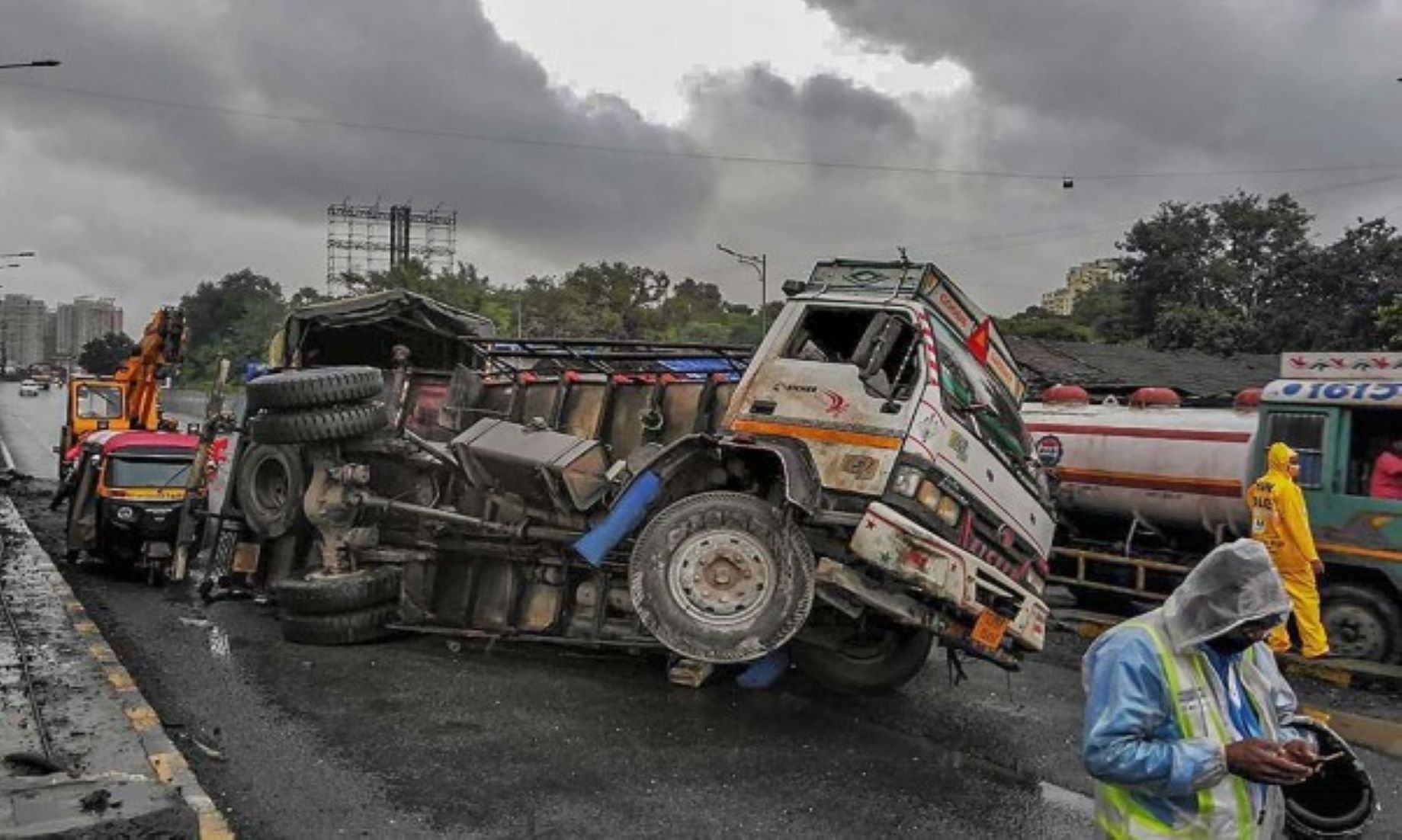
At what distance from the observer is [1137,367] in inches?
1000

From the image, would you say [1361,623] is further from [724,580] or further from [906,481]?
[724,580]

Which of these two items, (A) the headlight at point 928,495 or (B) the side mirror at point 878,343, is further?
(B) the side mirror at point 878,343

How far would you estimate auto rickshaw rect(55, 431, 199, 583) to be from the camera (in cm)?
1102

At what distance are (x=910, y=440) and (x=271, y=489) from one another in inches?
237

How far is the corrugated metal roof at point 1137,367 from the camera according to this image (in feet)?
76.7

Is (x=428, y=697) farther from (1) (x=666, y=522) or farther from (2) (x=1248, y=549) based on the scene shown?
(2) (x=1248, y=549)

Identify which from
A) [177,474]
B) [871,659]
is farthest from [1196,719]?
[177,474]

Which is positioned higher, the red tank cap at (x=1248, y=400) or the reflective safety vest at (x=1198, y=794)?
the red tank cap at (x=1248, y=400)

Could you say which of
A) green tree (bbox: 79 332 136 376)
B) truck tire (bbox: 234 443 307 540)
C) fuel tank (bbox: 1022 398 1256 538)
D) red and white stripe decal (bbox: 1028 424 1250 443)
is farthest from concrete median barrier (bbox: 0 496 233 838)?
green tree (bbox: 79 332 136 376)

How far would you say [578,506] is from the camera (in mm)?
6750

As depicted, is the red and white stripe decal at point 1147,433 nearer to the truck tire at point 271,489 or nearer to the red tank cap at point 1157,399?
the red tank cap at point 1157,399

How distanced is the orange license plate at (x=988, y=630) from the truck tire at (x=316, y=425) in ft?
16.2

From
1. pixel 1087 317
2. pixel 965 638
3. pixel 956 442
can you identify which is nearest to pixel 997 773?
pixel 965 638

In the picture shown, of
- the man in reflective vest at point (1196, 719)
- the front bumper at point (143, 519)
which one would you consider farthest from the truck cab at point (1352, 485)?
the front bumper at point (143, 519)
